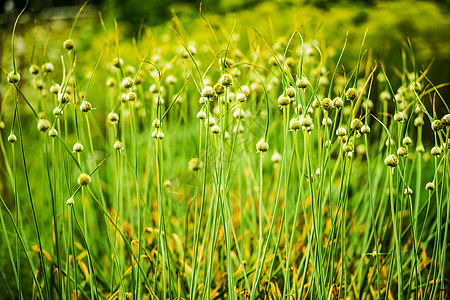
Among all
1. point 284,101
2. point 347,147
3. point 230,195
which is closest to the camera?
point 284,101

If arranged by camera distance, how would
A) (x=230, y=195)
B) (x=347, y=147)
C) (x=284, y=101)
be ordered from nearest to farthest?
1. (x=284, y=101)
2. (x=347, y=147)
3. (x=230, y=195)

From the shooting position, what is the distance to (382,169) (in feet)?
5.15

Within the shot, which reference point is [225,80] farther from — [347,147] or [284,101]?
[347,147]

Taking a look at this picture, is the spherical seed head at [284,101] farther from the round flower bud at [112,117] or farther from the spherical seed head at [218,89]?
the round flower bud at [112,117]

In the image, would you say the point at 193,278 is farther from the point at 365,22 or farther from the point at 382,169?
the point at 365,22

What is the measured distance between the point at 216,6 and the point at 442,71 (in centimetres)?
257

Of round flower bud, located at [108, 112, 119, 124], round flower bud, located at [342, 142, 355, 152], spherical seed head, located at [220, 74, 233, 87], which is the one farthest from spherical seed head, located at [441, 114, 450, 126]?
round flower bud, located at [108, 112, 119, 124]

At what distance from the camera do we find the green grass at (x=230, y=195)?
3.21 ft

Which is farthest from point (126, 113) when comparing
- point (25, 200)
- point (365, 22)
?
point (365, 22)

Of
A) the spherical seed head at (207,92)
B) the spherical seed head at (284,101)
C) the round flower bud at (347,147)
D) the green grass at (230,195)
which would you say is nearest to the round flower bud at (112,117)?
the green grass at (230,195)

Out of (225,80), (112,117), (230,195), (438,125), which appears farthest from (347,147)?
(230,195)

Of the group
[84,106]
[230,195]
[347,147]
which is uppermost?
[84,106]

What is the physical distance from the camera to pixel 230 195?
1.88m

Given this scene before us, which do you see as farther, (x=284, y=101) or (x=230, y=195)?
(x=230, y=195)
